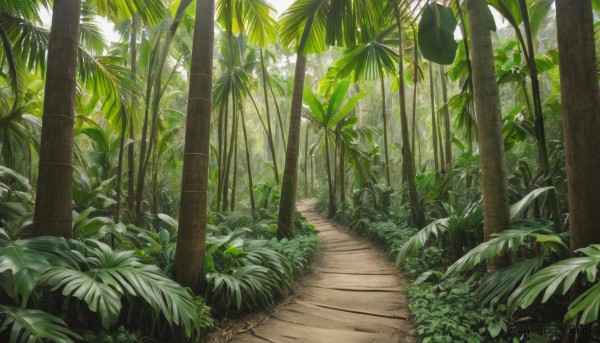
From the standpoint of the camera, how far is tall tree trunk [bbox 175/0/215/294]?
310 centimetres

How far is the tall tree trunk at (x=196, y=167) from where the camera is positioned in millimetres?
3100

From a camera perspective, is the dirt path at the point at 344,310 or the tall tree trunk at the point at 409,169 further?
the tall tree trunk at the point at 409,169

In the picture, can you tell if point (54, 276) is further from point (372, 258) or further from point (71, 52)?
point (372, 258)

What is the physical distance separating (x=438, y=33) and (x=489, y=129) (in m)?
1.10

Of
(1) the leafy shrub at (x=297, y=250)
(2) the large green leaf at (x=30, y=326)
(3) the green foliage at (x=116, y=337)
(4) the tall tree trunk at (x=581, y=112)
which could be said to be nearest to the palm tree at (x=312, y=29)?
(1) the leafy shrub at (x=297, y=250)

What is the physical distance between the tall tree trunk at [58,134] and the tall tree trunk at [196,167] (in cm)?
95

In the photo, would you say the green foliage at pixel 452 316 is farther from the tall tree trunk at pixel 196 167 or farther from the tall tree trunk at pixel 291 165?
the tall tree trunk at pixel 291 165

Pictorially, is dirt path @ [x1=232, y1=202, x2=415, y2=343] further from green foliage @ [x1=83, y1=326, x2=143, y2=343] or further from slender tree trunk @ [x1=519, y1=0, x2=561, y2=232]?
slender tree trunk @ [x1=519, y1=0, x2=561, y2=232]

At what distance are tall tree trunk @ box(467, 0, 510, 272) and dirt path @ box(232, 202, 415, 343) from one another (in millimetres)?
1213

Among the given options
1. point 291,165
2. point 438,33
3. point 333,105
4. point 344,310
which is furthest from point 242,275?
point 333,105

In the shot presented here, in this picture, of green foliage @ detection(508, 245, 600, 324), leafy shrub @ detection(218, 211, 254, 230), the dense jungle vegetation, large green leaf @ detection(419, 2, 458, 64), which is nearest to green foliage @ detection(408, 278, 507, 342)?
the dense jungle vegetation

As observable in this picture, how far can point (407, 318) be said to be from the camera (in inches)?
128

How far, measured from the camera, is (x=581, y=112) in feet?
6.72

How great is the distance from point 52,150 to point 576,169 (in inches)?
155
